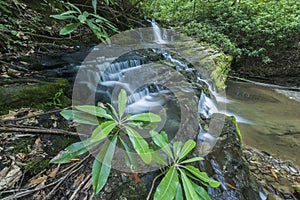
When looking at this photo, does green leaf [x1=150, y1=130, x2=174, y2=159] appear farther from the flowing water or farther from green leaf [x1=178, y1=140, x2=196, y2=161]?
the flowing water

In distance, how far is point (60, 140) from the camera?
1383mm

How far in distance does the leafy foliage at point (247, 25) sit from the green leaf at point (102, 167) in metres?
6.23

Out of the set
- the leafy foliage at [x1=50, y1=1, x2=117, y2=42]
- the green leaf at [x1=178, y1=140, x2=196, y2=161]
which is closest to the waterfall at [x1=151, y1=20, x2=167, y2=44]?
the leafy foliage at [x1=50, y1=1, x2=117, y2=42]

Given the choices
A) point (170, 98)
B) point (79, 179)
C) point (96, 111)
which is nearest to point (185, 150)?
point (96, 111)

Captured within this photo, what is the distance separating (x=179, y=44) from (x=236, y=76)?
3.13 metres

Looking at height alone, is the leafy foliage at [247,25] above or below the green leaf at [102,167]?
above

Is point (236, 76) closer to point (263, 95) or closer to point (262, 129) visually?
point (263, 95)

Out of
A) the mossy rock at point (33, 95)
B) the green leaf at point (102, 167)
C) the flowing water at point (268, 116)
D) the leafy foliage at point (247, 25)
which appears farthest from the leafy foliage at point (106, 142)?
the leafy foliage at point (247, 25)

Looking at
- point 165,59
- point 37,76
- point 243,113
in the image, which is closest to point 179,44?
point 165,59

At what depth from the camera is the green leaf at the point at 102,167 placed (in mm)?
809

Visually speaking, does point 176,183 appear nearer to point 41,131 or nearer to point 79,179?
point 79,179

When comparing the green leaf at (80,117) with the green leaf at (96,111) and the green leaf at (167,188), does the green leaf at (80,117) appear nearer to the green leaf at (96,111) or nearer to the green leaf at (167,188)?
the green leaf at (96,111)

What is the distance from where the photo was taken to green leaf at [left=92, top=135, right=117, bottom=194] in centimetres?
81

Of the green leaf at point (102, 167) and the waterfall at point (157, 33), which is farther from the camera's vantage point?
the waterfall at point (157, 33)
